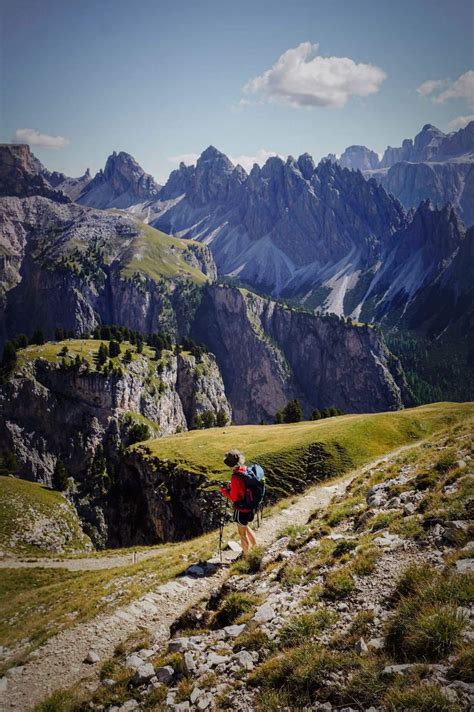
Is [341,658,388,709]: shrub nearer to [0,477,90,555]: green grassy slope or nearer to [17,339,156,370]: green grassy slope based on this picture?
[0,477,90,555]: green grassy slope

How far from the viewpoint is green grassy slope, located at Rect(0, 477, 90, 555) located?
69438mm

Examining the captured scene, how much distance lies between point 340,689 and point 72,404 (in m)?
152

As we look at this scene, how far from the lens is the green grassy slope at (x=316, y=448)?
4175 cm

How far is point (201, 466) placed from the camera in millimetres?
49812

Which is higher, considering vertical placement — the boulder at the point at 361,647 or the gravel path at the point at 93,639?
the boulder at the point at 361,647

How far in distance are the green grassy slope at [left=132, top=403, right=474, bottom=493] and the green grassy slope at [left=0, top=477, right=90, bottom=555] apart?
31.5 meters

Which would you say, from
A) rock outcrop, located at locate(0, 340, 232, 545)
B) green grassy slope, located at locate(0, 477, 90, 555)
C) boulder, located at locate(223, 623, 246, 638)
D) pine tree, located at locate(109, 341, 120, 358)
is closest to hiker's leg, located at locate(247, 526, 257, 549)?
boulder, located at locate(223, 623, 246, 638)

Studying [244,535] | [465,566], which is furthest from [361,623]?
[244,535]

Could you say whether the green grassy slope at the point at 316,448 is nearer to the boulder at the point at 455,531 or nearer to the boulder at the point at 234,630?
the boulder at the point at 234,630

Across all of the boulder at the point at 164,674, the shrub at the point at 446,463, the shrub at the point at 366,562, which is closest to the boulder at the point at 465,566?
the shrub at the point at 366,562

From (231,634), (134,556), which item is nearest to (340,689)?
(231,634)

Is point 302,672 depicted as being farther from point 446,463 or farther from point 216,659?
point 446,463

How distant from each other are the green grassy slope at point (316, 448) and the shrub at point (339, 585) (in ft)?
96.2

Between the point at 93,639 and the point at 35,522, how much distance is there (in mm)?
73538
